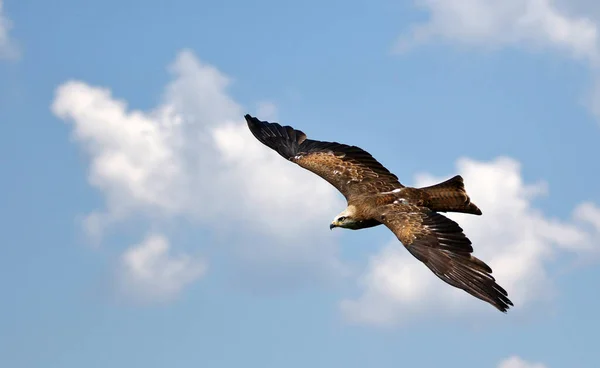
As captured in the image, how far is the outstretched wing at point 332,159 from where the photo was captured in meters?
23.2

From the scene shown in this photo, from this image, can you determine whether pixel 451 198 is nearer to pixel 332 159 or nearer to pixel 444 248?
pixel 444 248

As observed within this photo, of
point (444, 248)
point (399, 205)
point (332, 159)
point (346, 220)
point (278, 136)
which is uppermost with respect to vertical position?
point (278, 136)

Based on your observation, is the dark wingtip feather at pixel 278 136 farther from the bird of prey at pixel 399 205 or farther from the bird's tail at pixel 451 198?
the bird's tail at pixel 451 198

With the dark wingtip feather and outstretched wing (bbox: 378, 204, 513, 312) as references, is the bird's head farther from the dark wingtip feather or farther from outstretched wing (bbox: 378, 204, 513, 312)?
the dark wingtip feather

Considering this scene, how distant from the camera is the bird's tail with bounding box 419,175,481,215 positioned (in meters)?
21.0

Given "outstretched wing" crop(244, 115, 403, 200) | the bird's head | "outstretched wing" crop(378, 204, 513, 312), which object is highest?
"outstretched wing" crop(244, 115, 403, 200)

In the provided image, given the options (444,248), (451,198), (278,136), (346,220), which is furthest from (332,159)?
(444,248)

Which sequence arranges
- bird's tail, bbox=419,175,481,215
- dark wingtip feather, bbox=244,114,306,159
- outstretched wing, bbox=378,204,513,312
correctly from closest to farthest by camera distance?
1. outstretched wing, bbox=378,204,513,312
2. bird's tail, bbox=419,175,481,215
3. dark wingtip feather, bbox=244,114,306,159

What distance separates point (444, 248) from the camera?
18781 millimetres

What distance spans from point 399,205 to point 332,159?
4.21 metres

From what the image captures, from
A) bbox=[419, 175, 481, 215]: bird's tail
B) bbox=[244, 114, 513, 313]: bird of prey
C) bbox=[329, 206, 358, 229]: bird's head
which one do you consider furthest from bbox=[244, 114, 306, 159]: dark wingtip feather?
bbox=[419, 175, 481, 215]: bird's tail

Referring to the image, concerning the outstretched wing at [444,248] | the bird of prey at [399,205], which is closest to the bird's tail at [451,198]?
the bird of prey at [399,205]

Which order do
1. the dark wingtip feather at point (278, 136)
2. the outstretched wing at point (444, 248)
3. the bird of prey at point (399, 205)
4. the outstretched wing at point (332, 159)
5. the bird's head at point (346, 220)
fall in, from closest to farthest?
the outstretched wing at point (444, 248) < the bird of prey at point (399, 205) < the bird's head at point (346, 220) < the outstretched wing at point (332, 159) < the dark wingtip feather at point (278, 136)

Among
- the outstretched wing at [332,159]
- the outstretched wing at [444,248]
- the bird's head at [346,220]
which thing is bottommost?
the outstretched wing at [444,248]
